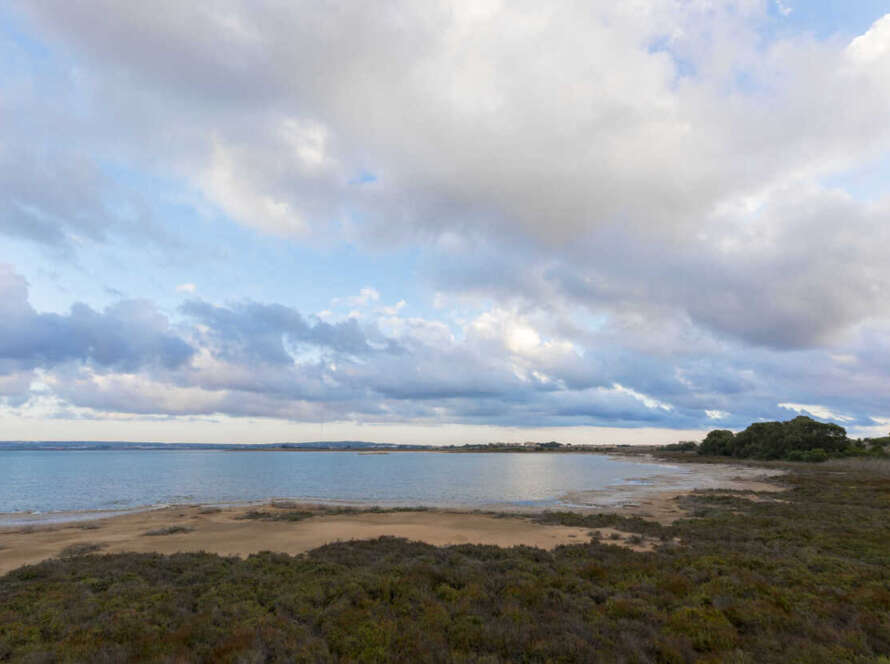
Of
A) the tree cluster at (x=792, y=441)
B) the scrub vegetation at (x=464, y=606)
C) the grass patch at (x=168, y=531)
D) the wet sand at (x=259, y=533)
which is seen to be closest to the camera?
the scrub vegetation at (x=464, y=606)

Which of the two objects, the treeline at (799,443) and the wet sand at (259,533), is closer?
the wet sand at (259,533)

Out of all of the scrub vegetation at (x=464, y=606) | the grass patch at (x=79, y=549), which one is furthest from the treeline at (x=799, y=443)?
the grass patch at (x=79, y=549)

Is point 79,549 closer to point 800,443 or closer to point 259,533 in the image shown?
point 259,533

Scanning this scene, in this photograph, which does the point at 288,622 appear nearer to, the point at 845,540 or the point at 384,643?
the point at 384,643

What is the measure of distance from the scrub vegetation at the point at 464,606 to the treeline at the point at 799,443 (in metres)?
121

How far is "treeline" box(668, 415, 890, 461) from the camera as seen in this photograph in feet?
375

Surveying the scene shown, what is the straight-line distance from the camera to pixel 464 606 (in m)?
12.6

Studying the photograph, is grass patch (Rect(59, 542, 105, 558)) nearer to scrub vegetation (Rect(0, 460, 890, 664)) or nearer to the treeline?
scrub vegetation (Rect(0, 460, 890, 664))

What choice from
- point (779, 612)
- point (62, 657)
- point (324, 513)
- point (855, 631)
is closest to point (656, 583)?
point (779, 612)

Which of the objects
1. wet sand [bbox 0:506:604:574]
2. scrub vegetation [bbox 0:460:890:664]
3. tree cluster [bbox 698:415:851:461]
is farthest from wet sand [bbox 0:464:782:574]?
tree cluster [bbox 698:415:851:461]

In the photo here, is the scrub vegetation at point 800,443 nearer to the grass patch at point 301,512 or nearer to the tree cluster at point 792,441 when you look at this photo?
the tree cluster at point 792,441

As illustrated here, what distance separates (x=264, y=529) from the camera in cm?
3059

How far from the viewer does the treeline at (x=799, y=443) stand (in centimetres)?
11419

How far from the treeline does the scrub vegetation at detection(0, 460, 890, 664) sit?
121158mm
